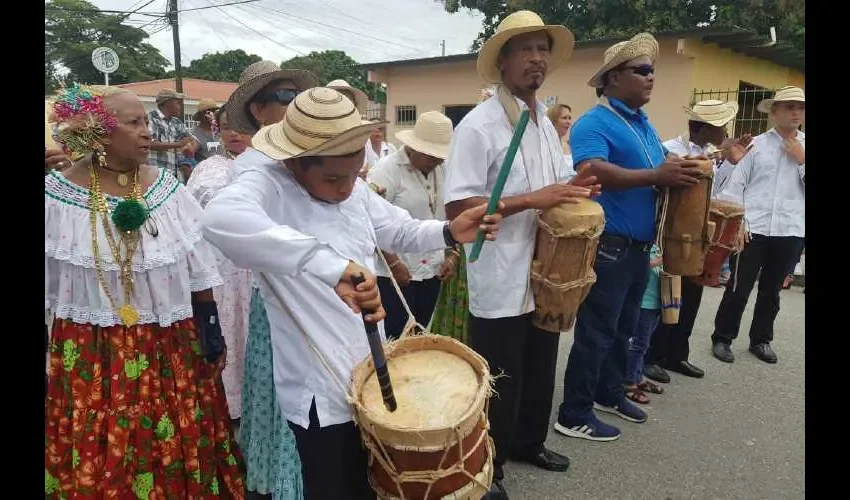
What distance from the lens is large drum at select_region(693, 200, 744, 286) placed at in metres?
3.92

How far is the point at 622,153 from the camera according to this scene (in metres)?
3.21

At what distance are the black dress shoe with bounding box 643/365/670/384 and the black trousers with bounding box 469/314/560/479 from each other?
171 centimetres

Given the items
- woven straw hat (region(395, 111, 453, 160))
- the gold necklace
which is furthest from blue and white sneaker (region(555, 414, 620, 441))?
the gold necklace

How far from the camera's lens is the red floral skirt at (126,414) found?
235 centimetres

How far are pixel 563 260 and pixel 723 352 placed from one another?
126 inches

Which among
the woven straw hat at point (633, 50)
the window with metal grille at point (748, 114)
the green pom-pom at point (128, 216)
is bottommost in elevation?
the green pom-pom at point (128, 216)

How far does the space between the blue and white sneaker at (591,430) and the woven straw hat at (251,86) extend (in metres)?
2.73

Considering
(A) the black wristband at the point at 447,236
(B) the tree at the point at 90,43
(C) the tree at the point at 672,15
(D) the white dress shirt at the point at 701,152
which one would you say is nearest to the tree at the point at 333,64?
(B) the tree at the point at 90,43

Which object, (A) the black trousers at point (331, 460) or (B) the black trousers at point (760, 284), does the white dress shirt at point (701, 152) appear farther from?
(A) the black trousers at point (331, 460)

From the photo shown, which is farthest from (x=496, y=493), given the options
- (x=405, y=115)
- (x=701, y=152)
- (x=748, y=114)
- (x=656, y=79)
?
(x=405, y=115)

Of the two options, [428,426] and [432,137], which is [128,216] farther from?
[432,137]

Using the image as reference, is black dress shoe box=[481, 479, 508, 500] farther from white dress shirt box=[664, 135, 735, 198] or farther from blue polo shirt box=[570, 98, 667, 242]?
white dress shirt box=[664, 135, 735, 198]

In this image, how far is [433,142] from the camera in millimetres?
4227

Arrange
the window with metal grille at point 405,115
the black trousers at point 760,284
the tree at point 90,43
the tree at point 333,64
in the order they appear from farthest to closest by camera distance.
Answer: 1. the tree at point 333,64
2. the tree at point 90,43
3. the window with metal grille at point 405,115
4. the black trousers at point 760,284
